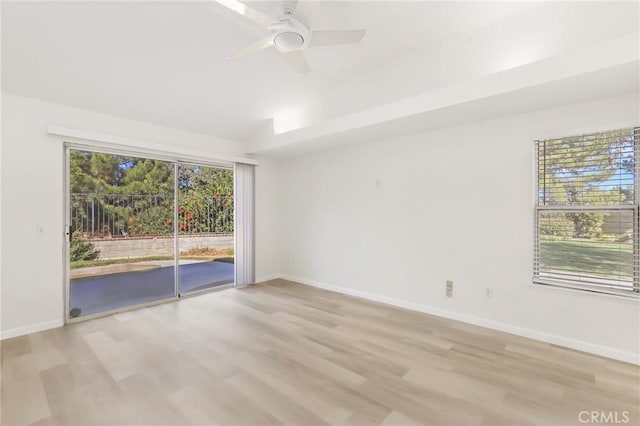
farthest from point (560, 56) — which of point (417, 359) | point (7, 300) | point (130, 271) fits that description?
point (130, 271)

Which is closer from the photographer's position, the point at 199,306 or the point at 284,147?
the point at 199,306

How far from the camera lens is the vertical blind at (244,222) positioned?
16.2 feet

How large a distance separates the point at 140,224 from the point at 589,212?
23.6ft

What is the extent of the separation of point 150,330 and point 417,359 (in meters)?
2.81

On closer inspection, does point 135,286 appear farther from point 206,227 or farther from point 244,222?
point 244,222

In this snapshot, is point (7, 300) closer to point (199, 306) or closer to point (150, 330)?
point (150, 330)

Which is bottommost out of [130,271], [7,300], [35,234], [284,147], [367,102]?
[130,271]

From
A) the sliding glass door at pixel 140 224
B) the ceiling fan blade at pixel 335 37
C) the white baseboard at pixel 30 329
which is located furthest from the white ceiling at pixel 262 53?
the white baseboard at pixel 30 329

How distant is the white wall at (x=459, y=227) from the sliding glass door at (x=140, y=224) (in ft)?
7.21

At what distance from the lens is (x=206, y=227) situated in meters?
6.82

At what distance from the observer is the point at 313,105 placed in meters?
4.04

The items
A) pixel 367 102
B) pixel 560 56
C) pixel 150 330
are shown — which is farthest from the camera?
pixel 367 102

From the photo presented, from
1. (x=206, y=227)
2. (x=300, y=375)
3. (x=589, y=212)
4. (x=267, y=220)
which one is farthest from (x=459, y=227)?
(x=206, y=227)

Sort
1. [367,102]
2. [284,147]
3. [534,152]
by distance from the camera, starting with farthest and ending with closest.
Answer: [284,147], [367,102], [534,152]
